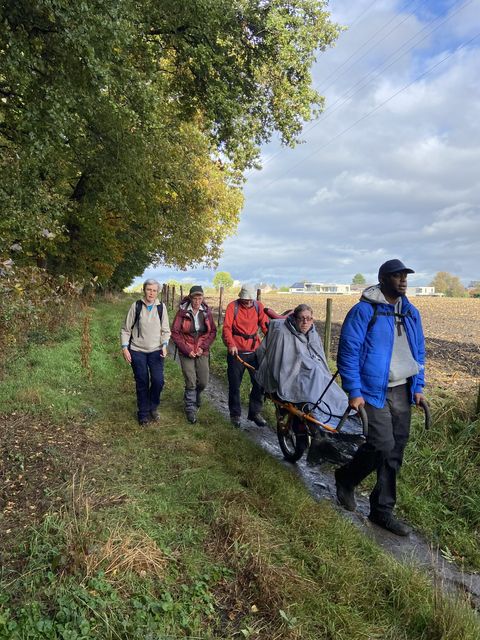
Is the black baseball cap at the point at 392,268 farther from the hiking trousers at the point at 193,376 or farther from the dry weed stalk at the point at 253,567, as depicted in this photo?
the hiking trousers at the point at 193,376

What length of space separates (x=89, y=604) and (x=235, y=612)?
0.89 m

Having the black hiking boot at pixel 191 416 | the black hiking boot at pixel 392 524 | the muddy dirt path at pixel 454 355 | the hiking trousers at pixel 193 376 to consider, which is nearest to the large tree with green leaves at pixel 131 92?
the hiking trousers at pixel 193 376

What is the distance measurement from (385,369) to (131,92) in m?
6.47

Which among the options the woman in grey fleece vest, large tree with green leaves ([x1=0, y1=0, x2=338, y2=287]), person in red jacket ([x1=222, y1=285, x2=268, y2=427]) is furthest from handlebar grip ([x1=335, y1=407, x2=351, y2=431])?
large tree with green leaves ([x1=0, y1=0, x2=338, y2=287])

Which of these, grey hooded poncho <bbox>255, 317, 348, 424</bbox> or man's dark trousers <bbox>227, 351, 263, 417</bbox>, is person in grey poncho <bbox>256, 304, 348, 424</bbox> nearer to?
grey hooded poncho <bbox>255, 317, 348, 424</bbox>

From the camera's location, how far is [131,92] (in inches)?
293

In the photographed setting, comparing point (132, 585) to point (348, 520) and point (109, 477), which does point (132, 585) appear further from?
point (348, 520)

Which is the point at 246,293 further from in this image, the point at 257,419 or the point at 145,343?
the point at 257,419

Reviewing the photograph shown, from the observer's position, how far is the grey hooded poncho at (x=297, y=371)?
190 inches

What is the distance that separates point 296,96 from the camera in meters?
10.5

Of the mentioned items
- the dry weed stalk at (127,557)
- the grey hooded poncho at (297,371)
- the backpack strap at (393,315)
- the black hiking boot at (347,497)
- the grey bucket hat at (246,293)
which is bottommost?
the black hiking boot at (347,497)

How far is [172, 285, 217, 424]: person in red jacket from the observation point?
6.78 metres

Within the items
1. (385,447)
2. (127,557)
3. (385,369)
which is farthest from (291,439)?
(127,557)

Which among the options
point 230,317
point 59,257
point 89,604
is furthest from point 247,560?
point 59,257
